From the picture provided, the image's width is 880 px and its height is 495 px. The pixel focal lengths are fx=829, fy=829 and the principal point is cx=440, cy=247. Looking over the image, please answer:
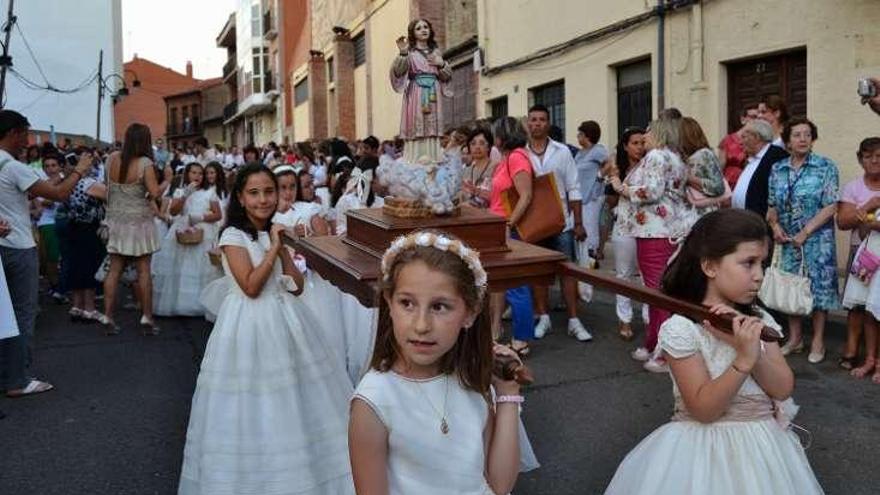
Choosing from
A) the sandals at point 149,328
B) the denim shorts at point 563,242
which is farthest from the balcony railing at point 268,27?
the denim shorts at point 563,242

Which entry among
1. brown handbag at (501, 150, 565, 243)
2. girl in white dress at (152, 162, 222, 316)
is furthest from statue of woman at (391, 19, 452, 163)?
girl in white dress at (152, 162, 222, 316)

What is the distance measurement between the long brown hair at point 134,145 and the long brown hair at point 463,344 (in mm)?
5904

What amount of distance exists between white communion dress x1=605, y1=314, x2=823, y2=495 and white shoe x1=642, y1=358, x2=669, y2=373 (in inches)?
133

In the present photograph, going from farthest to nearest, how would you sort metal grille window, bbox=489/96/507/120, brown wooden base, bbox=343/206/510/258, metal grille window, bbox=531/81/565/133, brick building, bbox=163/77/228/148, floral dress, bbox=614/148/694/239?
1. brick building, bbox=163/77/228/148
2. metal grille window, bbox=489/96/507/120
3. metal grille window, bbox=531/81/565/133
4. floral dress, bbox=614/148/694/239
5. brown wooden base, bbox=343/206/510/258

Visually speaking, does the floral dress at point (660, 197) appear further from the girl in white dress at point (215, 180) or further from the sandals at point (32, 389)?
the girl in white dress at point (215, 180)

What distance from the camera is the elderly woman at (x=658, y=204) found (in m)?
5.82

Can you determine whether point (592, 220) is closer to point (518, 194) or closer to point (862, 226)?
point (518, 194)

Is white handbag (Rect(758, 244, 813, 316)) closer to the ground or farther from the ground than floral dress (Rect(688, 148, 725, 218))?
closer to the ground

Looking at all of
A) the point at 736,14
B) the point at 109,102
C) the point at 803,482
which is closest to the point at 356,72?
the point at 109,102

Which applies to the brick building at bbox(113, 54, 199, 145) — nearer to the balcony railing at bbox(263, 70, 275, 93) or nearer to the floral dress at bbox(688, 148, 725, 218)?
the balcony railing at bbox(263, 70, 275, 93)

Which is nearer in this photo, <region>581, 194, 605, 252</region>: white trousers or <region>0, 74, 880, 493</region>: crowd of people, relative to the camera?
<region>0, 74, 880, 493</region>: crowd of people

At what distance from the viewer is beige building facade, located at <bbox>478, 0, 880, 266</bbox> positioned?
843 cm

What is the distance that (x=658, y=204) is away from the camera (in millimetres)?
5918

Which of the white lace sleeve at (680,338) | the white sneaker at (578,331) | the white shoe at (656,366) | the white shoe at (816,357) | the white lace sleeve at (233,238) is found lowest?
the white shoe at (656,366)
